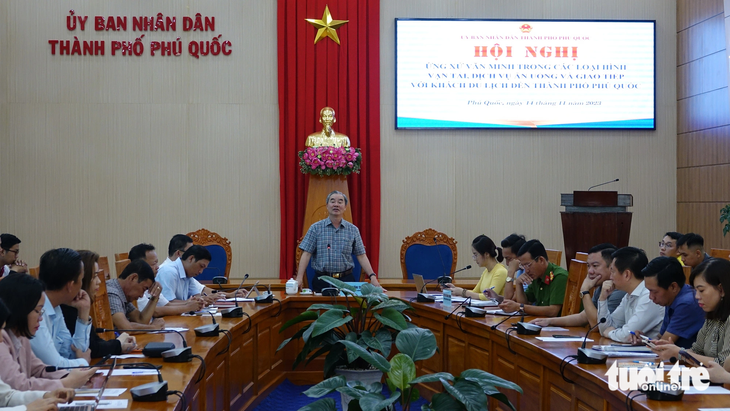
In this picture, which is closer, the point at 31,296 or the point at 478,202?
the point at 31,296

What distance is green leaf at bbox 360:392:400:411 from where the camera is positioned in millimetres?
2311

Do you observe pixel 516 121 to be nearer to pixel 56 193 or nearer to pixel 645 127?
pixel 645 127

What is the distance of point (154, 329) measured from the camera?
3.65 m

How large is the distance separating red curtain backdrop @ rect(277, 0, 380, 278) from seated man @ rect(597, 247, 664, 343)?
4.50 m

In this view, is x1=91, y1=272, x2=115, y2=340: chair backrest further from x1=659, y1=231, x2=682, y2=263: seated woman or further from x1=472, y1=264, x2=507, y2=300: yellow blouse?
x1=659, y1=231, x2=682, y2=263: seated woman

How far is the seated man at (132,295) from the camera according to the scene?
3664mm

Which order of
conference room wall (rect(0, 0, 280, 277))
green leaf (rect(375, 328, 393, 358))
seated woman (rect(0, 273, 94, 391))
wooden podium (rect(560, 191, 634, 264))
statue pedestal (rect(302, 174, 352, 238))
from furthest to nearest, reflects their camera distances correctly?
conference room wall (rect(0, 0, 280, 277)), statue pedestal (rect(302, 174, 352, 238)), wooden podium (rect(560, 191, 634, 264)), green leaf (rect(375, 328, 393, 358)), seated woman (rect(0, 273, 94, 391))

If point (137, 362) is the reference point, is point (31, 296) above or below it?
above

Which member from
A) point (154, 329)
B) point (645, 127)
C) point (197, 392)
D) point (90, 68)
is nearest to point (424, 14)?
point (645, 127)

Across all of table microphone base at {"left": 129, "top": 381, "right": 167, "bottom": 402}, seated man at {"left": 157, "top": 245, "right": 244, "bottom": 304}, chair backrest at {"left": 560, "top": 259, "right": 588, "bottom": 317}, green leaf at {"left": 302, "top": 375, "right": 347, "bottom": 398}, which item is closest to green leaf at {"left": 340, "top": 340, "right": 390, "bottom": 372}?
green leaf at {"left": 302, "top": 375, "right": 347, "bottom": 398}

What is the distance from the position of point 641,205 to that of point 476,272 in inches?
79.2

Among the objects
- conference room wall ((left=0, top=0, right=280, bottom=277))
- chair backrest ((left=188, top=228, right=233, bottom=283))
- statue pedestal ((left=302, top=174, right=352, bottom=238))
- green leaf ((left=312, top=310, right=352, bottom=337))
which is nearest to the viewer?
green leaf ((left=312, top=310, right=352, bottom=337))

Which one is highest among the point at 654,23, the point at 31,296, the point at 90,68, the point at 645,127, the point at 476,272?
the point at 654,23

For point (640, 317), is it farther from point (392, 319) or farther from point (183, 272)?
point (183, 272)
